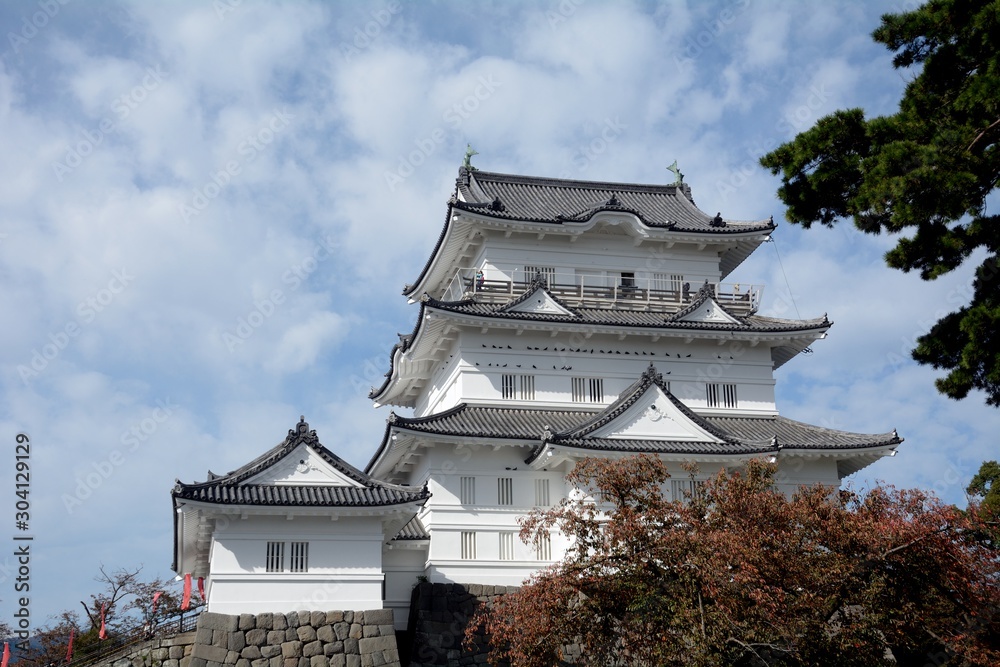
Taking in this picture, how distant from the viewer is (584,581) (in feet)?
53.0

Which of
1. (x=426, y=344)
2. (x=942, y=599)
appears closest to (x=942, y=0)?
(x=942, y=599)

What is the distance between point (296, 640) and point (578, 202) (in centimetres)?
1621

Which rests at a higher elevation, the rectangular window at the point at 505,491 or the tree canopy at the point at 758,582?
the rectangular window at the point at 505,491

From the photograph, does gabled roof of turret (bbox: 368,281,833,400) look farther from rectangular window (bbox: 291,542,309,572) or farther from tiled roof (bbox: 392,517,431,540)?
rectangular window (bbox: 291,542,309,572)

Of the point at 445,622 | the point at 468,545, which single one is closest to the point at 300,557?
the point at 445,622

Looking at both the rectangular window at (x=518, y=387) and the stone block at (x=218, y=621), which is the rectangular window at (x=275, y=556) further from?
the rectangular window at (x=518, y=387)

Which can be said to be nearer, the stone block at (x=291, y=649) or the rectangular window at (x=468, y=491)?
the stone block at (x=291, y=649)

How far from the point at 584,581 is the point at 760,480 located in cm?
366

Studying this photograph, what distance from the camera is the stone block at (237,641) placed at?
754 inches

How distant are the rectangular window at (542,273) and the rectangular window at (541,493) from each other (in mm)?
6303

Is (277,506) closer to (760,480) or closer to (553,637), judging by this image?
(553,637)

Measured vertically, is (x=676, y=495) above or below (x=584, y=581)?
above

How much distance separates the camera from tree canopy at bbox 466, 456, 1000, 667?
599 inches

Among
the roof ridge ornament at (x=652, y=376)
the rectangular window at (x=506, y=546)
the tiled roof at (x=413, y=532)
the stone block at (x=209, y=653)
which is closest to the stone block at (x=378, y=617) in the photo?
the tiled roof at (x=413, y=532)
